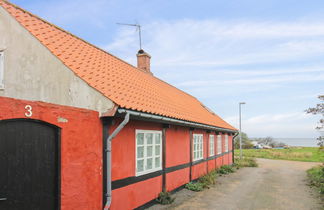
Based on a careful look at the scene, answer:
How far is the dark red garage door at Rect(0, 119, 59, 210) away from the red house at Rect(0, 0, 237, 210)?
0.02 metres

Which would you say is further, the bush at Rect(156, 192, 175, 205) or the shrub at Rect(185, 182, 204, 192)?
the shrub at Rect(185, 182, 204, 192)

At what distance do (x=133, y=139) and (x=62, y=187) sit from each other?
97.9 inches

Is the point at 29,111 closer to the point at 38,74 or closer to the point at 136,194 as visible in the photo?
the point at 38,74

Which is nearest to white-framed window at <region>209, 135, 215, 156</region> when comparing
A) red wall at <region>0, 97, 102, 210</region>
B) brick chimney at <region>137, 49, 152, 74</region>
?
brick chimney at <region>137, 49, 152, 74</region>

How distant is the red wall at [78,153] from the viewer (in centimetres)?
539

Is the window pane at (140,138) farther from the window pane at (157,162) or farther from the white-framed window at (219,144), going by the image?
the white-framed window at (219,144)

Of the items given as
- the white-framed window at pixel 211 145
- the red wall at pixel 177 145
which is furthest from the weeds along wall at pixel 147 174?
the white-framed window at pixel 211 145

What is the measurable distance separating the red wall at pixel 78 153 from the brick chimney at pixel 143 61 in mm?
10499

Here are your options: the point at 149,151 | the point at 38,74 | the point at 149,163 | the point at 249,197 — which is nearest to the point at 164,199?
the point at 149,163

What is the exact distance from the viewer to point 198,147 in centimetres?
1341

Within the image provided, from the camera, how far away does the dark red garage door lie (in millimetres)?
4602

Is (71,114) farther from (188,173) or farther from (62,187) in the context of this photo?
(188,173)

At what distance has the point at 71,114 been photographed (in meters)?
5.74

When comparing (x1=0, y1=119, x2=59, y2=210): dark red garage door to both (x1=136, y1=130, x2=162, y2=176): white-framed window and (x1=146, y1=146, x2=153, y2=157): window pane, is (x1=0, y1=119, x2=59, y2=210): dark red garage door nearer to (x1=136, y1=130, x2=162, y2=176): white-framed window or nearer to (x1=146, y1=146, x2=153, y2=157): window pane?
(x1=136, y1=130, x2=162, y2=176): white-framed window
